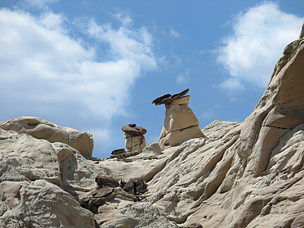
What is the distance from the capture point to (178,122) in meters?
23.4

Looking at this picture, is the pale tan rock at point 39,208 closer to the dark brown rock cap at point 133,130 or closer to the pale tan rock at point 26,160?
the pale tan rock at point 26,160

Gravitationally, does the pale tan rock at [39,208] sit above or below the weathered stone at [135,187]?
below

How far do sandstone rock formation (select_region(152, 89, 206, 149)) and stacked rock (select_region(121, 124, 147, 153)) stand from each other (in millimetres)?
6246

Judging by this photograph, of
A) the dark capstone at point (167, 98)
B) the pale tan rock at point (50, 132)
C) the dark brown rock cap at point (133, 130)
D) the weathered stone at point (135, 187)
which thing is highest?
the dark brown rock cap at point (133, 130)

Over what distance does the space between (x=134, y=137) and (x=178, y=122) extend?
840 cm

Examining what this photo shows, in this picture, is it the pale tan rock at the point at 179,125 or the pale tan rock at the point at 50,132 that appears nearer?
the pale tan rock at the point at 50,132

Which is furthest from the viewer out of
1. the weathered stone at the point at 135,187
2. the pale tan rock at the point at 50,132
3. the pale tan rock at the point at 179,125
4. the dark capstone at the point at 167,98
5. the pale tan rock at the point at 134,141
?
the pale tan rock at the point at 134,141

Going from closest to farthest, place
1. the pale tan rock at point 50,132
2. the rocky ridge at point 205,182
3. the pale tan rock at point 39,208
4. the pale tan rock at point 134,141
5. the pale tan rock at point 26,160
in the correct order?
the pale tan rock at point 39,208 → the rocky ridge at point 205,182 → the pale tan rock at point 26,160 → the pale tan rock at point 50,132 → the pale tan rock at point 134,141

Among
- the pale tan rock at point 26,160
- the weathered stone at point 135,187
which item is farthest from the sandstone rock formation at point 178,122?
the pale tan rock at point 26,160

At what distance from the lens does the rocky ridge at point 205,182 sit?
716cm

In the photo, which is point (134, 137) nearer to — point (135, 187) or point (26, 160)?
point (135, 187)

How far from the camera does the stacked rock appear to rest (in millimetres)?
30641

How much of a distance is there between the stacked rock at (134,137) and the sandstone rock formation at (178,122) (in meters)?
6.25

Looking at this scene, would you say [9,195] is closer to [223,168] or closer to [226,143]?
[223,168]
